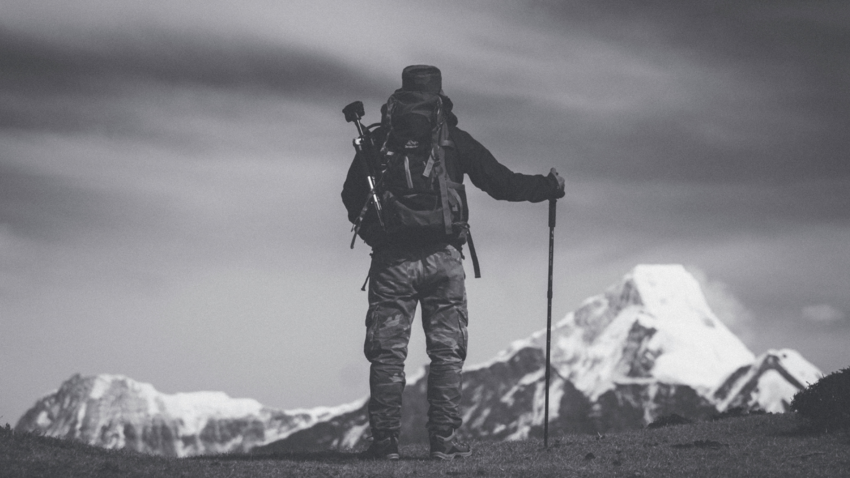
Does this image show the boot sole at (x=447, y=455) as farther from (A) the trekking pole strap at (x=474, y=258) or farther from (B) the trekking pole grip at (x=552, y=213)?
(B) the trekking pole grip at (x=552, y=213)

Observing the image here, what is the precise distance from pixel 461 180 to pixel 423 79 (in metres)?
1.60

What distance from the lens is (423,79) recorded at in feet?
48.4

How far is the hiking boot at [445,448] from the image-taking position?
47.5ft

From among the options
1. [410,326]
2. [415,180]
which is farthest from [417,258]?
[415,180]

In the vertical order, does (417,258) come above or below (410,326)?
above

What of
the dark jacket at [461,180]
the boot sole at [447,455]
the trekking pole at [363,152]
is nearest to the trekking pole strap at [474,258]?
the dark jacket at [461,180]

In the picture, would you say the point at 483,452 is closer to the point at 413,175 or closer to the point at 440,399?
the point at 440,399

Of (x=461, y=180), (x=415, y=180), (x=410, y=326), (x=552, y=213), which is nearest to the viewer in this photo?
(x=415, y=180)

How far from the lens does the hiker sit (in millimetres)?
14453

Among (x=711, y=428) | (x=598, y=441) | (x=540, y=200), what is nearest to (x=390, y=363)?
(x=540, y=200)

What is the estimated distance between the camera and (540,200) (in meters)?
15.5

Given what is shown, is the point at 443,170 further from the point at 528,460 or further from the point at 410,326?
the point at 528,460

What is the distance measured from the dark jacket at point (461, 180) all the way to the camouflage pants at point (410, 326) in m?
0.29

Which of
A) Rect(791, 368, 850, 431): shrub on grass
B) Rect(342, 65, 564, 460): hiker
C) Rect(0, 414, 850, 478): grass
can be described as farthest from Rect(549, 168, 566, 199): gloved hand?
Rect(791, 368, 850, 431): shrub on grass
